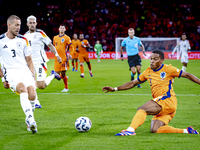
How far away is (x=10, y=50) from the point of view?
16.8ft

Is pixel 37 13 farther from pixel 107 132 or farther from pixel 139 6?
pixel 107 132

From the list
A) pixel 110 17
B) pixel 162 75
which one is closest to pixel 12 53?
pixel 162 75

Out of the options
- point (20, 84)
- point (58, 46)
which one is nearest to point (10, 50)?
point (20, 84)

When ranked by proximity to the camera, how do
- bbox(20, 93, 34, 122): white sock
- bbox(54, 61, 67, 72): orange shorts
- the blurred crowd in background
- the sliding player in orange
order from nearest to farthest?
bbox(20, 93, 34, 122): white sock
the sliding player in orange
bbox(54, 61, 67, 72): orange shorts
the blurred crowd in background

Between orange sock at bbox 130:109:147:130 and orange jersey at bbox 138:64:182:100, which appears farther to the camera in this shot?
orange jersey at bbox 138:64:182:100

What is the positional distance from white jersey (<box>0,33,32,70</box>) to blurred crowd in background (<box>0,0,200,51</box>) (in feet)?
96.5

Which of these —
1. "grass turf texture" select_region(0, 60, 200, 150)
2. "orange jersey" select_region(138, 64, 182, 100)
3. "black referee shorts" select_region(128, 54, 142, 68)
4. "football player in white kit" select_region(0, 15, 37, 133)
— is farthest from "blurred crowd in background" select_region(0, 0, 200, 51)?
"football player in white kit" select_region(0, 15, 37, 133)

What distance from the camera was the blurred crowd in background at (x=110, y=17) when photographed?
35188mm

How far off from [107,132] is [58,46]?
631cm

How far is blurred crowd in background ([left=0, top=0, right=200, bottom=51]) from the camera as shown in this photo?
3519cm

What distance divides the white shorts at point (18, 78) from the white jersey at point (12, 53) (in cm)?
8

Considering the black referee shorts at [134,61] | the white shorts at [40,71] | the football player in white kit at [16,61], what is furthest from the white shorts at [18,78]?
the black referee shorts at [134,61]

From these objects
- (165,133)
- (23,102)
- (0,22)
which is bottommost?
(165,133)

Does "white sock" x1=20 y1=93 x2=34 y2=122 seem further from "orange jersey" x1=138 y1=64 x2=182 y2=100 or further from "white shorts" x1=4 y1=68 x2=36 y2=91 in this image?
"orange jersey" x1=138 y1=64 x2=182 y2=100
